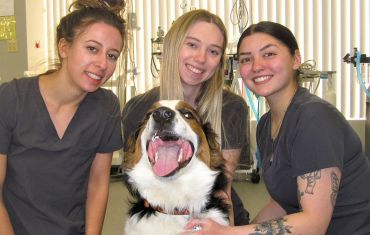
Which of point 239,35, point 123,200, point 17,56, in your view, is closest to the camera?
point 123,200

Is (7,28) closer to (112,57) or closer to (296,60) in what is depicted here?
(112,57)

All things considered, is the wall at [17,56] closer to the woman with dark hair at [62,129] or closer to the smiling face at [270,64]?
the woman with dark hair at [62,129]

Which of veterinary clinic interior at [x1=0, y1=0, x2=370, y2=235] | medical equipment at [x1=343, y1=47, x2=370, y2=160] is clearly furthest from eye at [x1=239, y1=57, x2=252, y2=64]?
veterinary clinic interior at [x1=0, y1=0, x2=370, y2=235]

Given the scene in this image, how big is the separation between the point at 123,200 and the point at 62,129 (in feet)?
7.47

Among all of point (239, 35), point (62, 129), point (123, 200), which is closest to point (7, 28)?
point (123, 200)

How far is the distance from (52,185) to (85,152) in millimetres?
195

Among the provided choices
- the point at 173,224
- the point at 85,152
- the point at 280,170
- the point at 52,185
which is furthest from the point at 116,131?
the point at 280,170

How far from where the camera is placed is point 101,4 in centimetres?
181

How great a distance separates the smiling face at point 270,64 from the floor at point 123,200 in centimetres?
158

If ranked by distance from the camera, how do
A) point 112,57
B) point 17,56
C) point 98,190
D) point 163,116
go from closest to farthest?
1. point 163,116
2. point 112,57
3. point 98,190
4. point 17,56

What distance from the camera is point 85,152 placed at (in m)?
1.80

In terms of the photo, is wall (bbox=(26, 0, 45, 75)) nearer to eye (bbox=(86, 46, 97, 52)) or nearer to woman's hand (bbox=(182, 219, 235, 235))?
eye (bbox=(86, 46, 97, 52))

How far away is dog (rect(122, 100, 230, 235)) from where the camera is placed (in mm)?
1600

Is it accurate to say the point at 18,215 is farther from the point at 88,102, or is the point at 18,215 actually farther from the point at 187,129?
the point at 187,129
